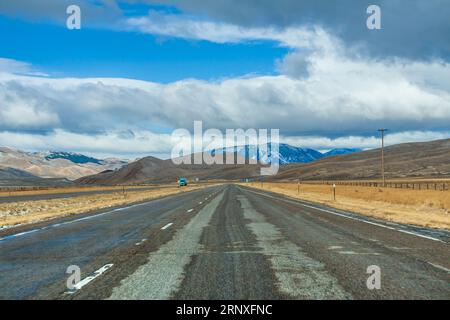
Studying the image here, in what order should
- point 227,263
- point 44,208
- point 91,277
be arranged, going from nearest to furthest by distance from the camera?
point 91,277, point 227,263, point 44,208

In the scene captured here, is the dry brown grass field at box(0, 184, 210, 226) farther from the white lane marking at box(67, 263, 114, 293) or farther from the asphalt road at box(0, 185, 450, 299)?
the white lane marking at box(67, 263, 114, 293)

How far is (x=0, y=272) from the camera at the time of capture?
27.0 feet

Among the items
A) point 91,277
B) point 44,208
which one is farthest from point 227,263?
point 44,208

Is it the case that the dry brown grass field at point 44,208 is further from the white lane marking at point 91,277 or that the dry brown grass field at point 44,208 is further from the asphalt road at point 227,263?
the white lane marking at point 91,277

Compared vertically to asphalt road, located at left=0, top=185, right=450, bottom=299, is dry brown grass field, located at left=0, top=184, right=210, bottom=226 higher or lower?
lower

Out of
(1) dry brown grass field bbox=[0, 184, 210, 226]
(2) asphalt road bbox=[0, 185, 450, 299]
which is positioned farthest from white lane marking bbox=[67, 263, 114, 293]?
(1) dry brown grass field bbox=[0, 184, 210, 226]

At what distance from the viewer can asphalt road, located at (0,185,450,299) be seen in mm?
6539

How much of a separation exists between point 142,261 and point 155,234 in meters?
4.77

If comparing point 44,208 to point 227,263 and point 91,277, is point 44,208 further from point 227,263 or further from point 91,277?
point 91,277

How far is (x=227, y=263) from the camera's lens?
8711 millimetres

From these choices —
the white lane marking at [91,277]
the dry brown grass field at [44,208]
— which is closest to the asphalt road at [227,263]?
the white lane marking at [91,277]

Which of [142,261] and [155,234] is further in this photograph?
[155,234]
